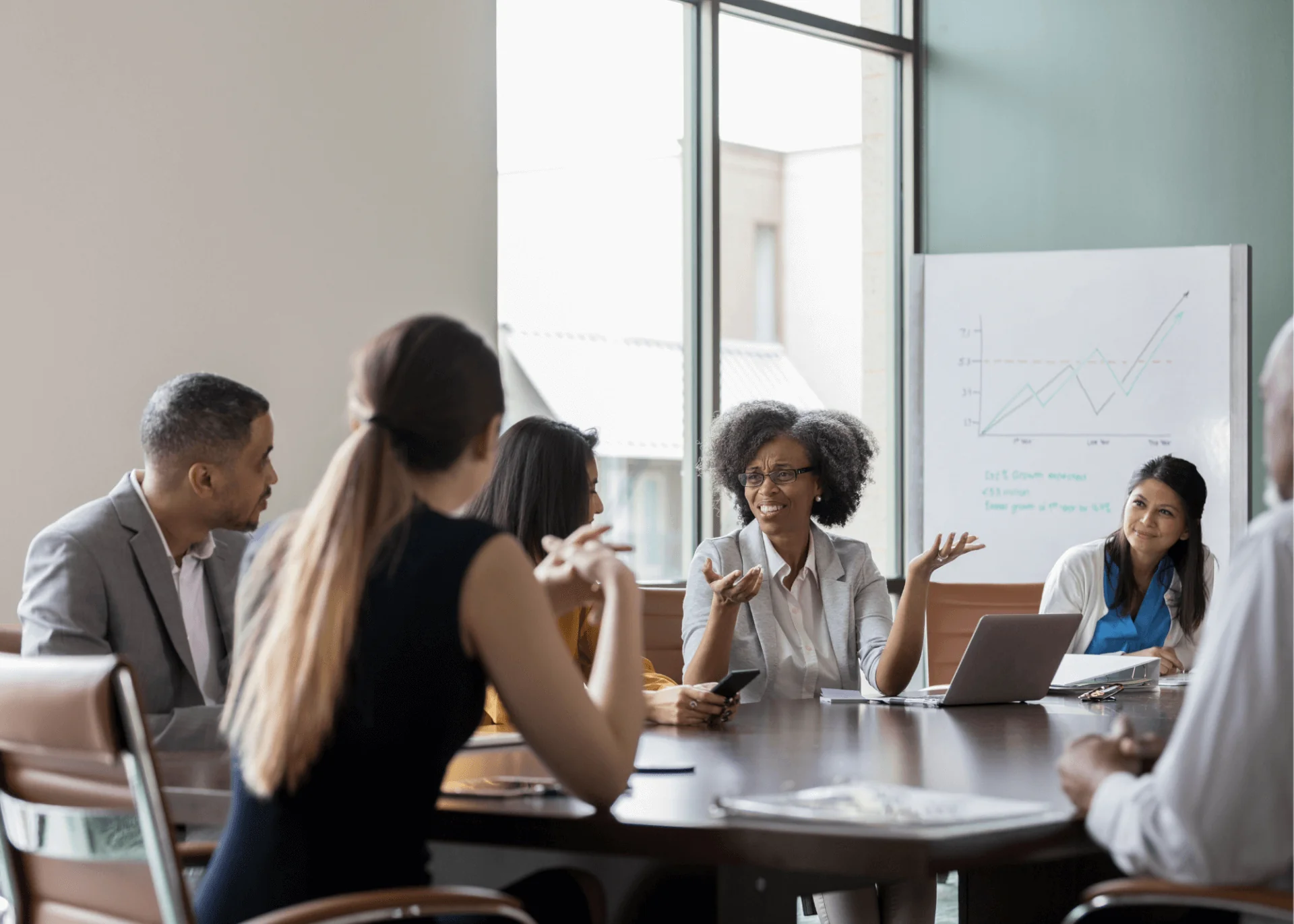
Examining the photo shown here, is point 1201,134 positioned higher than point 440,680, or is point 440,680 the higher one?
point 1201,134

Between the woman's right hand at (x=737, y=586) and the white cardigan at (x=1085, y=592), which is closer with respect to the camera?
the woman's right hand at (x=737, y=586)

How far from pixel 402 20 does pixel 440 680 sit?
3.39 m

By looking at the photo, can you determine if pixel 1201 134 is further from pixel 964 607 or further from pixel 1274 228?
pixel 964 607

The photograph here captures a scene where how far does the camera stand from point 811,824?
1560 millimetres

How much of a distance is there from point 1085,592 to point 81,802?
2.91m

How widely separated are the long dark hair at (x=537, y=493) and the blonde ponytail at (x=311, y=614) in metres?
1.11

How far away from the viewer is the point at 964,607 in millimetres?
4141

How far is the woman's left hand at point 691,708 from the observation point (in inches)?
99.5

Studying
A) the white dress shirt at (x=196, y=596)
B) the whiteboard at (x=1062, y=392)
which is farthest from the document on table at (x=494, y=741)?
the whiteboard at (x=1062, y=392)

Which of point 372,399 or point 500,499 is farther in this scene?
point 500,499

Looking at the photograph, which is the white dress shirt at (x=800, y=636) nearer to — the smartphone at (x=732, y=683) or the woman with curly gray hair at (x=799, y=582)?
the woman with curly gray hair at (x=799, y=582)

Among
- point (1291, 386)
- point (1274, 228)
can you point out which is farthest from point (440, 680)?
point (1274, 228)

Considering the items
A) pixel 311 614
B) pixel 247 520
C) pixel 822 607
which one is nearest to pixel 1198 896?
pixel 311 614

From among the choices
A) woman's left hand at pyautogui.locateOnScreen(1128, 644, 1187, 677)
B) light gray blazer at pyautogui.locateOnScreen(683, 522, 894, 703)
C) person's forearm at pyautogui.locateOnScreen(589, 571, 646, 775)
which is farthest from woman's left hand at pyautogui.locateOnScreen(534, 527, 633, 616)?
woman's left hand at pyautogui.locateOnScreen(1128, 644, 1187, 677)
